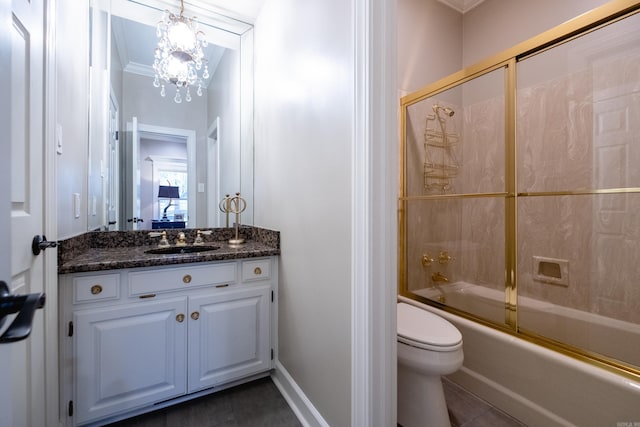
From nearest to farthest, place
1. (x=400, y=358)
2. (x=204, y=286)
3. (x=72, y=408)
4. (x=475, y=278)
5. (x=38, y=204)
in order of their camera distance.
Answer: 1. (x=38, y=204)
2. (x=72, y=408)
3. (x=400, y=358)
4. (x=204, y=286)
5. (x=475, y=278)

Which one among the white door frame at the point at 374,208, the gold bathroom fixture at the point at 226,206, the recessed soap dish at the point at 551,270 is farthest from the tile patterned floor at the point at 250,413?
the gold bathroom fixture at the point at 226,206

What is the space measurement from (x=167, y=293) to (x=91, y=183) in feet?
2.68

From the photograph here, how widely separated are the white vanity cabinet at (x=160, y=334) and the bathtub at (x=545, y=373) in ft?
3.76

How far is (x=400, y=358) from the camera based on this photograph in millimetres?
1306

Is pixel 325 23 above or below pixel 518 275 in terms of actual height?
above

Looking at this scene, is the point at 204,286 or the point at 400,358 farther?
the point at 204,286

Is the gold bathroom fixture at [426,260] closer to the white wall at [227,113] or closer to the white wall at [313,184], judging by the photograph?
the white wall at [313,184]

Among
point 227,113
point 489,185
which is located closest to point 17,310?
→ point 227,113

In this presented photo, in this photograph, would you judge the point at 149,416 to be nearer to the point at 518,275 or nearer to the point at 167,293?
the point at 167,293

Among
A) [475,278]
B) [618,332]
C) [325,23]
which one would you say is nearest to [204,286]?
[325,23]

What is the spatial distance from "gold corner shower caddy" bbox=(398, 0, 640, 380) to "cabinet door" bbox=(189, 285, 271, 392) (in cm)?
113

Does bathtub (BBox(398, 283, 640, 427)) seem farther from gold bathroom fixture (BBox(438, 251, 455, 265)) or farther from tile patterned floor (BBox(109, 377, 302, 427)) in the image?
tile patterned floor (BBox(109, 377, 302, 427))

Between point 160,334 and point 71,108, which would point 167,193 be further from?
point 160,334

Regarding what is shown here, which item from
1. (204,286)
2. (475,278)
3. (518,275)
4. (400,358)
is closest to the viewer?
(400,358)
